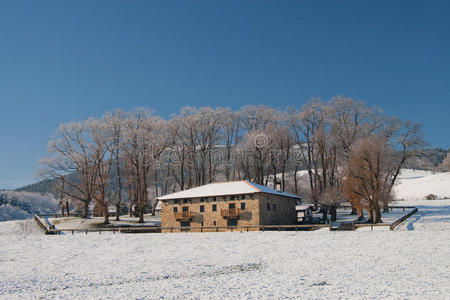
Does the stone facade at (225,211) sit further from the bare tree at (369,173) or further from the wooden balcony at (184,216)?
the bare tree at (369,173)

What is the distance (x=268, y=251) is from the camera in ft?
75.0

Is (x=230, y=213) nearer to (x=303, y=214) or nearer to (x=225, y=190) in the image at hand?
(x=225, y=190)

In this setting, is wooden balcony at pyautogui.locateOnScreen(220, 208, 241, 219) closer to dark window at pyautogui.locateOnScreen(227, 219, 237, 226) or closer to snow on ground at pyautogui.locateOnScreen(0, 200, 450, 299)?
dark window at pyautogui.locateOnScreen(227, 219, 237, 226)

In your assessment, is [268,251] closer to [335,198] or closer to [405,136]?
[335,198]

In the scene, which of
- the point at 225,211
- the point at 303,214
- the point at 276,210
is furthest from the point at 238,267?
the point at 303,214

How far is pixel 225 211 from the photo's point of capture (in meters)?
40.4

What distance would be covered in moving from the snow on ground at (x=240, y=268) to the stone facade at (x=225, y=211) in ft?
31.4

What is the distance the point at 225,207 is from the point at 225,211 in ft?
2.32

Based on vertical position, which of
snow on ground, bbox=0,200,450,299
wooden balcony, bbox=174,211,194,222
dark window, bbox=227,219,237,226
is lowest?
snow on ground, bbox=0,200,450,299

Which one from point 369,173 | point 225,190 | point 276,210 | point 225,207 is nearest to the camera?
point 369,173

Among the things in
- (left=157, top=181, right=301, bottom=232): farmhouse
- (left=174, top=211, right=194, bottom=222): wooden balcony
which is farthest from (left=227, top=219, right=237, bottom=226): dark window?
(left=174, top=211, right=194, bottom=222): wooden balcony

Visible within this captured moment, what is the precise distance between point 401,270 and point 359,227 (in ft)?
64.4

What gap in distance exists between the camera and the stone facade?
1560 inches

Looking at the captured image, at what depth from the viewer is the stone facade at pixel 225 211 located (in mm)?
39625
